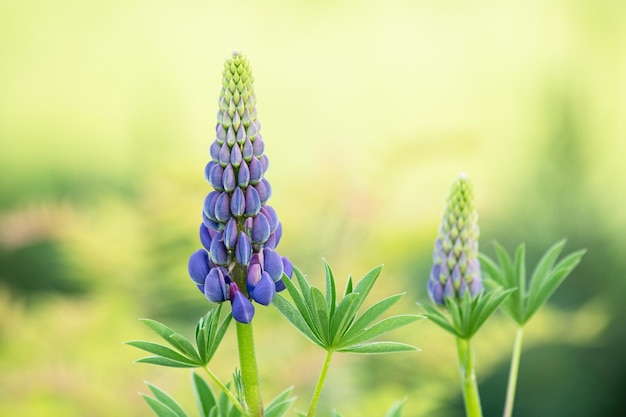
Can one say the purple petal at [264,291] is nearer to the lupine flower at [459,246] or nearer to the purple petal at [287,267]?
the purple petal at [287,267]

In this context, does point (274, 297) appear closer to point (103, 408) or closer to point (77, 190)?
point (103, 408)

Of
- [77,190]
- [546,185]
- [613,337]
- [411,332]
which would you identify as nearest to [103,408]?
[411,332]

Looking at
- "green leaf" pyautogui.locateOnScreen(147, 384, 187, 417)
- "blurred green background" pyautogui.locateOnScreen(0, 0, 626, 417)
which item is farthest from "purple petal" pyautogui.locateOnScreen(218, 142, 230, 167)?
"blurred green background" pyautogui.locateOnScreen(0, 0, 626, 417)

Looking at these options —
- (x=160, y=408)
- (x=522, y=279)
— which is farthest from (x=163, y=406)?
(x=522, y=279)

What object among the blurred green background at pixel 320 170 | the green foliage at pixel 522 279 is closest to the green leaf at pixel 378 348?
the green foliage at pixel 522 279

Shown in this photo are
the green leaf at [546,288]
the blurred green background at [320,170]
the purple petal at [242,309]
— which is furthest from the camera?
the blurred green background at [320,170]

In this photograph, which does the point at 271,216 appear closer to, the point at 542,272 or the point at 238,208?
the point at 238,208
